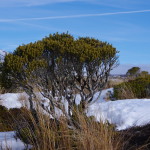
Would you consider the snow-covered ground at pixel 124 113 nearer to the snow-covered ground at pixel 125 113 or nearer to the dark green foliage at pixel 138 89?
the snow-covered ground at pixel 125 113

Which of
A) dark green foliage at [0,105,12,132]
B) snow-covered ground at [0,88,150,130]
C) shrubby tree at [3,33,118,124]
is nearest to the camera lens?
shrubby tree at [3,33,118,124]

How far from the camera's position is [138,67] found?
37344mm

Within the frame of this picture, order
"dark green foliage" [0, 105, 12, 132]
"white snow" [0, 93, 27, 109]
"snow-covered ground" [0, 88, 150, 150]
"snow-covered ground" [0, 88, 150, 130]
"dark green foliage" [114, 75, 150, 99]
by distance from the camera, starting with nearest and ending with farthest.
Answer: "snow-covered ground" [0, 88, 150, 150], "snow-covered ground" [0, 88, 150, 130], "dark green foliage" [0, 105, 12, 132], "white snow" [0, 93, 27, 109], "dark green foliage" [114, 75, 150, 99]

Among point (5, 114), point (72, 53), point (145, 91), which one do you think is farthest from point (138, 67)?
point (72, 53)

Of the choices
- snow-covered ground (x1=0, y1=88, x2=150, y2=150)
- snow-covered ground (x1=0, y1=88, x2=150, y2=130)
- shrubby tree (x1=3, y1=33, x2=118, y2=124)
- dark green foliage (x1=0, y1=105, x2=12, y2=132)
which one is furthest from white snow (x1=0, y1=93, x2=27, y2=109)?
shrubby tree (x1=3, y1=33, x2=118, y2=124)

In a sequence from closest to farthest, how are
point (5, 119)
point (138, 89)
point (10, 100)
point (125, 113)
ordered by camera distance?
point (125, 113) < point (5, 119) < point (10, 100) < point (138, 89)

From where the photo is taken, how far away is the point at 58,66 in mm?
7664

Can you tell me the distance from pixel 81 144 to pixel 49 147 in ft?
1.59

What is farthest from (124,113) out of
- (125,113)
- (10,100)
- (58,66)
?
(10,100)

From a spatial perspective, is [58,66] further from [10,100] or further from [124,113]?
[10,100]

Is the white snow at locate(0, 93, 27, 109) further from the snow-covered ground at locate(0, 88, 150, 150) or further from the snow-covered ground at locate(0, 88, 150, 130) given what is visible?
the snow-covered ground at locate(0, 88, 150, 150)

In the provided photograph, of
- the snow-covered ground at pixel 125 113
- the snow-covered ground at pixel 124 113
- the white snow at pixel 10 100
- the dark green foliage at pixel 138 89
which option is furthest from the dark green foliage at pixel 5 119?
the dark green foliage at pixel 138 89

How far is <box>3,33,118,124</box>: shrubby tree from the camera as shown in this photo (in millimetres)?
7559

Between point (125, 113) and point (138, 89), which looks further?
point (138, 89)
